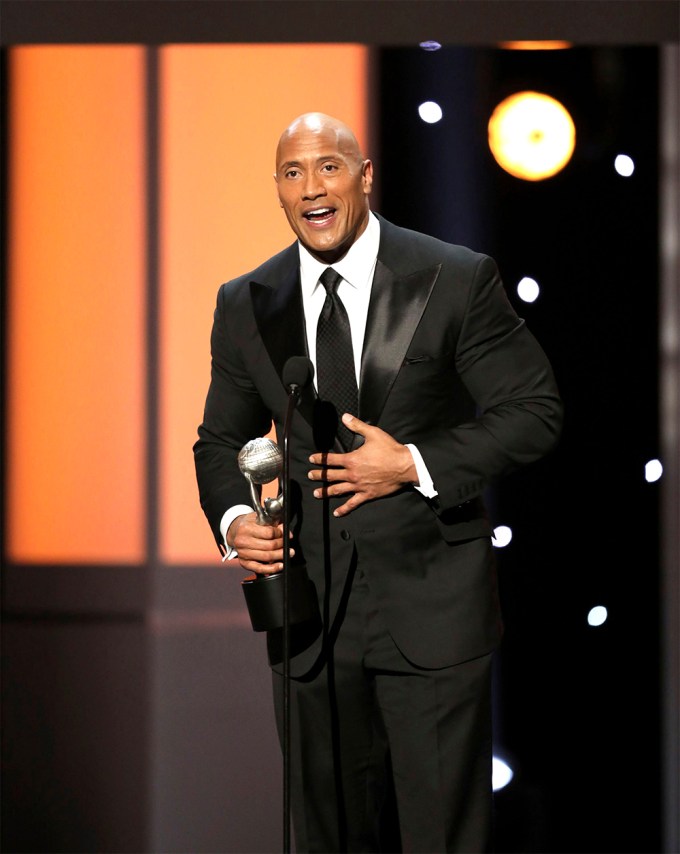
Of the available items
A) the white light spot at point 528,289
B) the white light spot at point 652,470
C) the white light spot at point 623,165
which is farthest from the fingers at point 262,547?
the white light spot at point 623,165

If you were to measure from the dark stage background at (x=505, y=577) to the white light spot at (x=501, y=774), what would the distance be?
0.07ft

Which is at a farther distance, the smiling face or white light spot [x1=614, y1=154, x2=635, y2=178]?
white light spot [x1=614, y1=154, x2=635, y2=178]

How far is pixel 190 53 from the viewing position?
279 cm

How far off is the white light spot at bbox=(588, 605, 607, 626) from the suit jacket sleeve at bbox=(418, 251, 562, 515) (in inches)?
35.6

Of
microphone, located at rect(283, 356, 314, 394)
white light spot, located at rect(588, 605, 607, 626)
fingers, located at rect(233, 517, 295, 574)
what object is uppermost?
microphone, located at rect(283, 356, 314, 394)

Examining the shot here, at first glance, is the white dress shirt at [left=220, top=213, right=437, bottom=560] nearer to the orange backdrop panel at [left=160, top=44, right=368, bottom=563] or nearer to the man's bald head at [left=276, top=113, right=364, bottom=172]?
the man's bald head at [left=276, top=113, right=364, bottom=172]

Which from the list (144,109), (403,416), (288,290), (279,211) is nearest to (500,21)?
(279,211)

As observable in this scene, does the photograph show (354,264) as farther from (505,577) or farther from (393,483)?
(505,577)

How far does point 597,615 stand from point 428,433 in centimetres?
101

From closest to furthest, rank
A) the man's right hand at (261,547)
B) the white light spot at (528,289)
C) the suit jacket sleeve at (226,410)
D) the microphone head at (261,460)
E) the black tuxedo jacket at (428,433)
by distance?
the microphone head at (261,460), the man's right hand at (261,547), the black tuxedo jacket at (428,433), the suit jacket sleeve at (226,410), the white light spot at (528,289)

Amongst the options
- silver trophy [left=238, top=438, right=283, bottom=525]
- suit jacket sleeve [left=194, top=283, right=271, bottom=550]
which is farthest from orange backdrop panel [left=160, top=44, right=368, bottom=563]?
silver trophy [left=238, top=438, right=283, bottom=525]

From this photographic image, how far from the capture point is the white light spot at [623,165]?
271 centimetres

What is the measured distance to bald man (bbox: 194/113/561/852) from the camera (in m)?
1.97

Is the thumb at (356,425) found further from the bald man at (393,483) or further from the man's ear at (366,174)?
the man's ear at (366,174)
